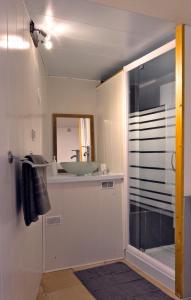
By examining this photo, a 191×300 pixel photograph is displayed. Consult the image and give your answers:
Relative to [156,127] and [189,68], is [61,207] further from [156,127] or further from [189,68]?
[189,68]

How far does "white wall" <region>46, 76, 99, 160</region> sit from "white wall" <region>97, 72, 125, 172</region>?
0.14 m

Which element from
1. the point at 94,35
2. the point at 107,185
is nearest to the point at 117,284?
the point at 107,185

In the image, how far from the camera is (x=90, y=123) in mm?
3756

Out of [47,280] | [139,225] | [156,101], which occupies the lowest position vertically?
[47,280]

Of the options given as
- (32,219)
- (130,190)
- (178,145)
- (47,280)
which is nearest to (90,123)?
(130,190)

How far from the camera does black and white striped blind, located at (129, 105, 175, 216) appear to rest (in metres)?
2.51

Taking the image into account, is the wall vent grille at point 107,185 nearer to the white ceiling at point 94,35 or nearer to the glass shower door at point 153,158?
the glass shower door at point 153,158

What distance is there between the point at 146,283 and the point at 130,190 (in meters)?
0.97

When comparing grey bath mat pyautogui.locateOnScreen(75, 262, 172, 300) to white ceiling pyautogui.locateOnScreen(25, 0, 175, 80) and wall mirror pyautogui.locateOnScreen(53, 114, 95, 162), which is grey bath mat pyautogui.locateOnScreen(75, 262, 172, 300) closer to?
wall mirror pyautogui.locateOnScreen(53, 114, 95, 162)

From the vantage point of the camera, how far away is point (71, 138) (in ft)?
11.7

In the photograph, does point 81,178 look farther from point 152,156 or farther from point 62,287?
point 62,287

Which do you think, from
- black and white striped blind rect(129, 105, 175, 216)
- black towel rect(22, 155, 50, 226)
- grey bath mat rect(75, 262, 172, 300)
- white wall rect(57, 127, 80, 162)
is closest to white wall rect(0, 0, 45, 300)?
black towel rect(22, 155, 50, 226)

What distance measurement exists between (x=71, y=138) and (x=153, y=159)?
51.2 inches

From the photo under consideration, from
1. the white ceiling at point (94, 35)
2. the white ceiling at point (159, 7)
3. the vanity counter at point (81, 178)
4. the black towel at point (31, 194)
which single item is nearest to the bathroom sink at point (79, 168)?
the vanity counter at point (81, 178)
